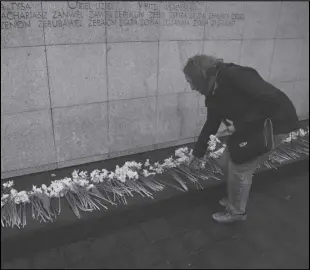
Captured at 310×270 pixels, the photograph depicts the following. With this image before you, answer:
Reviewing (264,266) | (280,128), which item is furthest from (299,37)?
(264,266)

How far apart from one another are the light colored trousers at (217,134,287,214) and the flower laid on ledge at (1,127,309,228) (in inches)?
16.6

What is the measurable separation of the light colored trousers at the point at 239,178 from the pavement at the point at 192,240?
0.23 metres

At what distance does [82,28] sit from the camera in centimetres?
336

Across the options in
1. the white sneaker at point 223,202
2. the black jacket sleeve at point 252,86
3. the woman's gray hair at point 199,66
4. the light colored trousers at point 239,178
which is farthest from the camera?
the white sneaker at point 223,202

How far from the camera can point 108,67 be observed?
3656 millimetres

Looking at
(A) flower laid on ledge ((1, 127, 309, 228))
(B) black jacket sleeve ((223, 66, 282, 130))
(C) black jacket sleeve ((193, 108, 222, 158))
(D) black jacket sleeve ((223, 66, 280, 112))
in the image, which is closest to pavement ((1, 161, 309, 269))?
(A) flower laid on ledge ((1, 127, 309, 228))

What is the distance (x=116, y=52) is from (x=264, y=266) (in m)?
2.57

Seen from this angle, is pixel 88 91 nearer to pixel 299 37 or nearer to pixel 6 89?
pixel 6 89

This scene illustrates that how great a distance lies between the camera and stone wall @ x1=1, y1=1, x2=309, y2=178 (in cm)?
324

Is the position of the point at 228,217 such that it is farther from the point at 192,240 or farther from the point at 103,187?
the point at 103,187

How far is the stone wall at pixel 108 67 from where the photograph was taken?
324 centimetres

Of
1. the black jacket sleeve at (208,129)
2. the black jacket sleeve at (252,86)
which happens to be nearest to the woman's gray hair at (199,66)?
the black jacket sleeve at (252,86)

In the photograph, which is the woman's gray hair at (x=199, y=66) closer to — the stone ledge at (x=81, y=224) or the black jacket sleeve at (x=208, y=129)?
the black jacket sleeve at (x=208, y=129)

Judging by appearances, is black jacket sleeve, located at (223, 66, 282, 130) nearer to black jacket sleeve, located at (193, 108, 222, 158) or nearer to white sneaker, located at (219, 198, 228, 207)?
black jacket sleeve, located at (193, 108, 222, 158)
